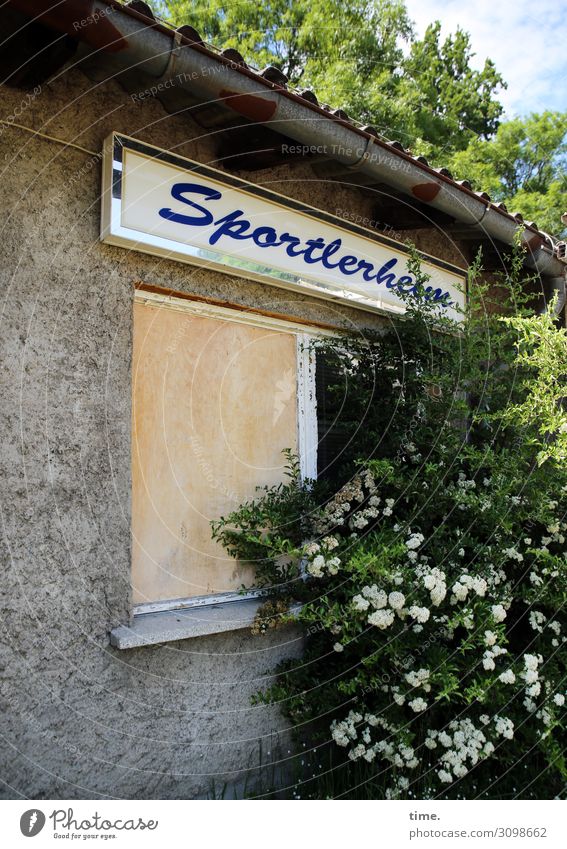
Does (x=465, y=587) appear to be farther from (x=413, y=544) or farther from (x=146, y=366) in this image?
(x=146, y=366)

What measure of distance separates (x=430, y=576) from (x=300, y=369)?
1617 mm

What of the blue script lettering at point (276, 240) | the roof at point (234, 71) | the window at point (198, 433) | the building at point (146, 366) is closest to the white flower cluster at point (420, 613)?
the building at point (146, 366)

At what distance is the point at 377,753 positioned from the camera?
3613mm

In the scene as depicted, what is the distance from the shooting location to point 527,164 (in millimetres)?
17984

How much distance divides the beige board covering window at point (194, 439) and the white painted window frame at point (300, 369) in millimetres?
45

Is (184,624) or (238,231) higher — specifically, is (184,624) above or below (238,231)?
below

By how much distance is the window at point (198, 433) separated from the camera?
361 cm

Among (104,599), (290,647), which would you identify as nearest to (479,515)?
(290,647)

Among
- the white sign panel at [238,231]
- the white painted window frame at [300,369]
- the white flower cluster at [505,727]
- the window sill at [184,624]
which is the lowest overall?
the white flower cluster at [505,727]

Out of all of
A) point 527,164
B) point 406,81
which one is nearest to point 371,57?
point 406,81

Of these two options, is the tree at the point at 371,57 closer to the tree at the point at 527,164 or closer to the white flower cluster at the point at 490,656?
the tree at the point at 527,164

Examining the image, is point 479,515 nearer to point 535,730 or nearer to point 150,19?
point 535,730

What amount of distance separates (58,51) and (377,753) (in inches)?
147

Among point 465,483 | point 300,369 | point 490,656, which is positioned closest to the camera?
point 490,656
